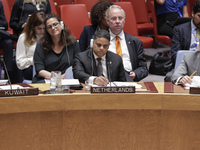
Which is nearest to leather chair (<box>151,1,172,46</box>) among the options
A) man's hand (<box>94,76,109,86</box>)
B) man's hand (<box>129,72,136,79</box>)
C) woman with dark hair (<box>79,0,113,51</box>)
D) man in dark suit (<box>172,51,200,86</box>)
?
woman with dark hair (<box>79,0,113,51</box>)

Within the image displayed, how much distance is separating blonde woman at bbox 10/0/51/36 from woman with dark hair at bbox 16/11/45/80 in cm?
61

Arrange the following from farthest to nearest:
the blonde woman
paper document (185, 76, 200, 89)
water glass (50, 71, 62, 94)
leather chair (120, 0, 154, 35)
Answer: leather chair (120, 0, 154, 35), the blonde woman, paper document (185, 76, 200, 89), water glass (50, 71, 62, 94)

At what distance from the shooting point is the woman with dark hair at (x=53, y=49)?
9.96 feet

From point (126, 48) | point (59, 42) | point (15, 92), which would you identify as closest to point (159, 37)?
point (126, 48)

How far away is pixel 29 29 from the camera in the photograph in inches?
133

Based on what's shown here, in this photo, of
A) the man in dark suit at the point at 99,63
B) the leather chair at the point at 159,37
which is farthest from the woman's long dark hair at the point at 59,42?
the leather chair at the point at 159,37

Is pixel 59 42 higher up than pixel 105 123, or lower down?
higher up

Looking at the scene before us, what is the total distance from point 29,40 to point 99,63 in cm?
103

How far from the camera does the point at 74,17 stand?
421cm

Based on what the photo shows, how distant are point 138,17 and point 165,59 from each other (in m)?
0.90

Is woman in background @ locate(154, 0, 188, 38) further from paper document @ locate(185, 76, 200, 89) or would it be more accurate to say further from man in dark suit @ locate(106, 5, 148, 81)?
paper document @ locate(185, 76, 200, 89)

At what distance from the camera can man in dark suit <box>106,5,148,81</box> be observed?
121 inches

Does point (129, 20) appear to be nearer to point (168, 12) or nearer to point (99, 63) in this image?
point (168, 12)

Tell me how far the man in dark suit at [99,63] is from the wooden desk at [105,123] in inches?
17.0
